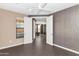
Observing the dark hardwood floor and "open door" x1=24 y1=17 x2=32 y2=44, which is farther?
"open door" x1=24 y1=17 x2=32 y2=44

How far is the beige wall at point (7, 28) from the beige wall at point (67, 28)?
259 centimetres

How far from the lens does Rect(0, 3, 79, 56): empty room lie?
13.6ft

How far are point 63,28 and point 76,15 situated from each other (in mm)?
1196

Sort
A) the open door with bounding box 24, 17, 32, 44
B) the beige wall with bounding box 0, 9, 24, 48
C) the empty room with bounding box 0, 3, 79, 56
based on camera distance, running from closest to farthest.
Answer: the empty room with bounding box 0, 3, 79, 56
the beige wall with bounding box 0, 9, 24, 48
the open door with bounding box 24, 17, 32, 44

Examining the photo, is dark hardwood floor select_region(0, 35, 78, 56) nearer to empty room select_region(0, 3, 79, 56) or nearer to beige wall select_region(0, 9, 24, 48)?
empty room select_region(0, 3, 79, 56)

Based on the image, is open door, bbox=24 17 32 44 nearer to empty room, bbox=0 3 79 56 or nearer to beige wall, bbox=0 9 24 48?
empty room, bbox=0 3 79 56

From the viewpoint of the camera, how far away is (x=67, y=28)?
4.71 meters

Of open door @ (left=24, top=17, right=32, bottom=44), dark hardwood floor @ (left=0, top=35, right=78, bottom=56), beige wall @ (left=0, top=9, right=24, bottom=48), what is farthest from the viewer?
open door @ (left=24, top=17, right=32, bottom=44)

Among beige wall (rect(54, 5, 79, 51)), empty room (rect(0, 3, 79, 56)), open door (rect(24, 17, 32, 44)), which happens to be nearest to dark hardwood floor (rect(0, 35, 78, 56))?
empty room (rect(0, 3, 79, 56))

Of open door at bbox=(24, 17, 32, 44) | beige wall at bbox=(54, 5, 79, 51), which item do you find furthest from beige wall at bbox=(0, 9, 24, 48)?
beige wall at bbox=(54, 5, 79, 51)

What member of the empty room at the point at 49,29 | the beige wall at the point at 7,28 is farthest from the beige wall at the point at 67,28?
the beige wall at the point at 7,28

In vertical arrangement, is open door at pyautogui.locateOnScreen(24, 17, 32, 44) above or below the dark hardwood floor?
above

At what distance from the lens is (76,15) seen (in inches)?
160

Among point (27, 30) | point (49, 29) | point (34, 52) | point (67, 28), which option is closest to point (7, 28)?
point (27, 30)
